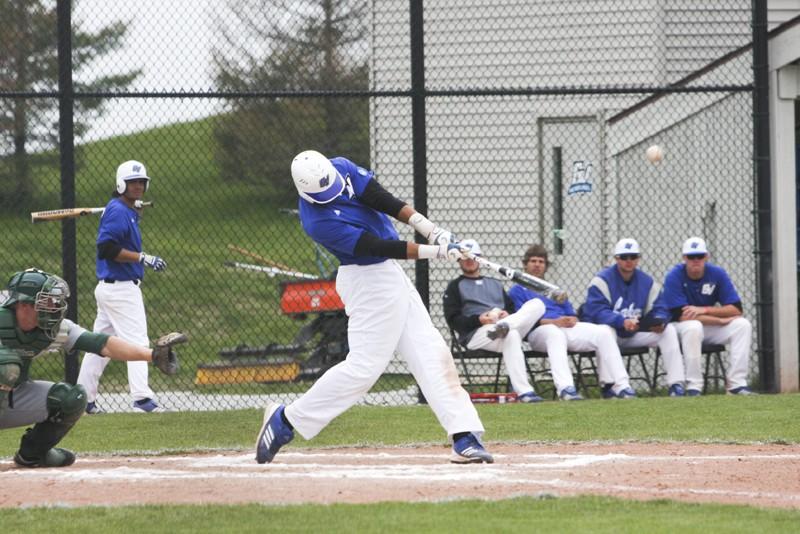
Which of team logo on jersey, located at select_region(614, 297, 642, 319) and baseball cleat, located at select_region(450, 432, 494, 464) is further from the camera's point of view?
team logo on jersey, located at select_region(614, 297, 642, 319)

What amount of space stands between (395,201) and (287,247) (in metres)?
16.8

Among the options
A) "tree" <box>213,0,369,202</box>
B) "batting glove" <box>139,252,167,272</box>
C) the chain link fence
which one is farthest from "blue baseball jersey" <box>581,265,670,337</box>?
"tree" <box>213,0,369,202</box>

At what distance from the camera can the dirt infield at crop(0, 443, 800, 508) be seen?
592 centimetres

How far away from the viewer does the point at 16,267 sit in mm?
20406

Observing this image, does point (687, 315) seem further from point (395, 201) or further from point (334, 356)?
point (395, 201)

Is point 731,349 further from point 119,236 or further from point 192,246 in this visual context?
point 192,246

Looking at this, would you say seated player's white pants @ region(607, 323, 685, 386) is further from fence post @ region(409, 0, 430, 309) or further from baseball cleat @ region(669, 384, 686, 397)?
fence post @ region(409, 0, 430, 309)

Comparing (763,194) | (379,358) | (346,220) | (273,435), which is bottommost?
(273,435)

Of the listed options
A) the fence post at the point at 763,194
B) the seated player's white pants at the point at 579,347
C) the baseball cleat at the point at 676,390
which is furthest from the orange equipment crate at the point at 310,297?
the fence post at the point at 763,194

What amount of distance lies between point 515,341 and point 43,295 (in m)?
5.11

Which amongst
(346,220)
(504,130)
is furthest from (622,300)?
(346,220)

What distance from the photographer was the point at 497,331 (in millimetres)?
11047

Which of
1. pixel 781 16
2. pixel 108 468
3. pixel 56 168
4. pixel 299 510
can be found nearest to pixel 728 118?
pixel 781 16

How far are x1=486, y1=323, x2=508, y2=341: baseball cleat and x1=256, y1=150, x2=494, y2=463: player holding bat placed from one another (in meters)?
3.91
